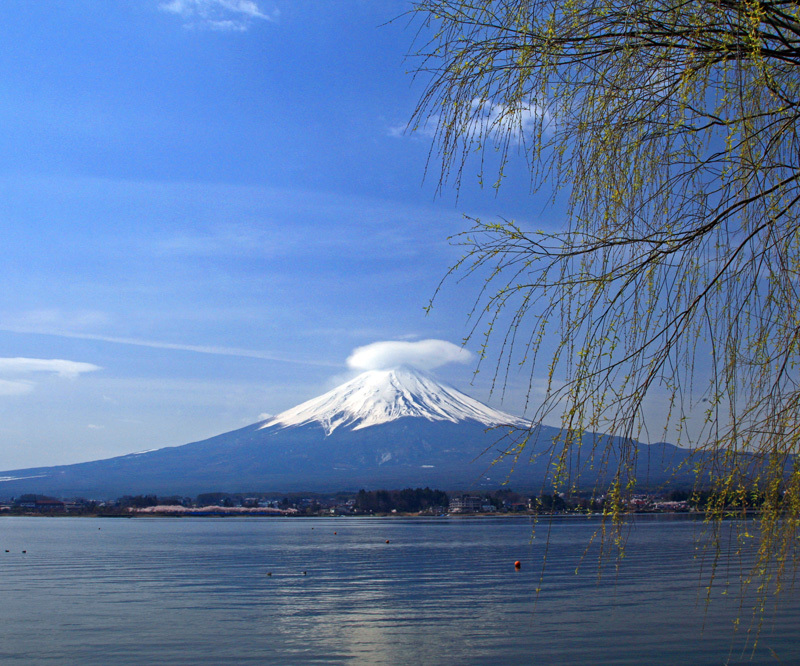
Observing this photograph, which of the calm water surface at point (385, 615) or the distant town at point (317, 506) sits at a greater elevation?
the calm water surface at point (385, 615)

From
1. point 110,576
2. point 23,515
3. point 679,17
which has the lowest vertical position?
point 23,515

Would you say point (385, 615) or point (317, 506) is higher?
point (385, 615)

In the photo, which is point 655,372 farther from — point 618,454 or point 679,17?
point 679,17

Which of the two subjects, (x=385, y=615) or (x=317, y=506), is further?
(x=317, y=506)

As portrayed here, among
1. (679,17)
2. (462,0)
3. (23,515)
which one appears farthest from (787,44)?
(23,515)

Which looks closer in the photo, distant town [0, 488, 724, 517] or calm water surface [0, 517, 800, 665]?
calm water surface [0, 517, 800, 665]

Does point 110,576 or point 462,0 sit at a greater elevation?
point 462,0

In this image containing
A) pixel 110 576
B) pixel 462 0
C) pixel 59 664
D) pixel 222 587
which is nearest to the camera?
pixel 462 0

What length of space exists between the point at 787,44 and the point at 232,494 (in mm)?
194705

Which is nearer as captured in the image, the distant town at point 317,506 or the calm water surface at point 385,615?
the calm water surface at point 385,615

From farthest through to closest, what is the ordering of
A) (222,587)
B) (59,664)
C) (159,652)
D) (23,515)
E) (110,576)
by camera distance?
(23,515) → (110,576) → (222,587) → (159,652) → (59,664)

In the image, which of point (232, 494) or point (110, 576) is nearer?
point (110, 576)

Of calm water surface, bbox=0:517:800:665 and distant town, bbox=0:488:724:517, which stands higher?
calm water surface, bbox=0:517:800:665

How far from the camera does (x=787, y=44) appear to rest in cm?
367
